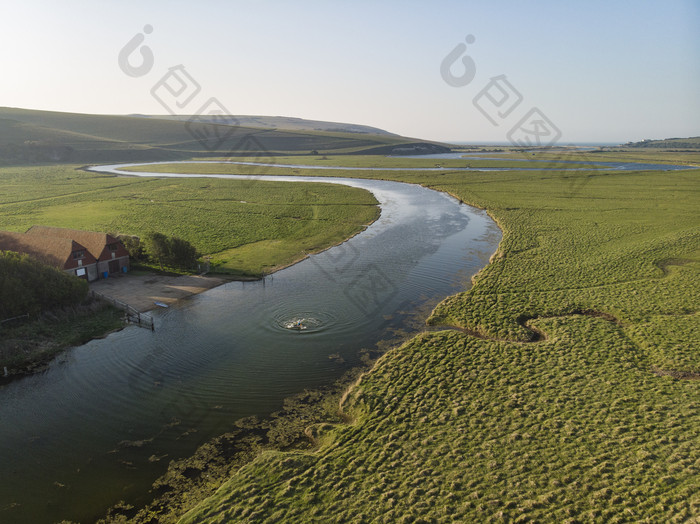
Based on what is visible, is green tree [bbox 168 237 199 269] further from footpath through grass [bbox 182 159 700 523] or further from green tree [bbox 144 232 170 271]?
footpath through grass [bbox 182 159 700 523]

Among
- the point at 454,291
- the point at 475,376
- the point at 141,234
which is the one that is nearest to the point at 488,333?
the point at 475,376

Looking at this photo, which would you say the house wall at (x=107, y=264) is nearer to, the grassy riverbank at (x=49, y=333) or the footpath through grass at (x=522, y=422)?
the grassy riverbank at (x=49, y=333)

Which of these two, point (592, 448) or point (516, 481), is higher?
point (516, 481)

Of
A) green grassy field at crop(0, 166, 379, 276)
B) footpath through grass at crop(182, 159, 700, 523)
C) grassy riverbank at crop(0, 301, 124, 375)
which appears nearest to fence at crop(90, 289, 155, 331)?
grassy riverbank at crop(0, 301, 124, 375)

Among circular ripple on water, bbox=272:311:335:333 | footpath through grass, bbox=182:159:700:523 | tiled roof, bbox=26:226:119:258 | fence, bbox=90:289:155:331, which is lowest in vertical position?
footpath through grass, bbox=182:159:700:523

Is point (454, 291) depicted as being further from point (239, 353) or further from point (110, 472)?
point (110, 472)

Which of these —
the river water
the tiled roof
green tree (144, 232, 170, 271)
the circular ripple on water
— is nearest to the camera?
the river water

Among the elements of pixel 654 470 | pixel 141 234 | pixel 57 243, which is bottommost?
pixel 654 470

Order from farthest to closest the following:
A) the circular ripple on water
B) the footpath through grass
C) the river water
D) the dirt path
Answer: the dirt path
the circular ripple on water
the river water
the footpath through grass
